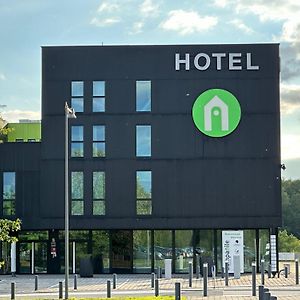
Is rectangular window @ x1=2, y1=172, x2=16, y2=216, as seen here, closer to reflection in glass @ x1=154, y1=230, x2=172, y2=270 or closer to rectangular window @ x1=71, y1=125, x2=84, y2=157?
rectangular window @ x1=71, y1=125, x2=84, y2=157

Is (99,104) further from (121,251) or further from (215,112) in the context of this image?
(121,251)

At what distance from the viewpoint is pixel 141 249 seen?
146 feet

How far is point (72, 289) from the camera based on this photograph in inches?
1334

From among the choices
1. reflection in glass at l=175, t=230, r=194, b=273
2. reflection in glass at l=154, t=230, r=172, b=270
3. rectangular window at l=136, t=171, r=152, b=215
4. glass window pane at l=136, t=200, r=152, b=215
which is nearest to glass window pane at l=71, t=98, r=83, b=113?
rectangular window at l=136, t=171, r=152, b=215

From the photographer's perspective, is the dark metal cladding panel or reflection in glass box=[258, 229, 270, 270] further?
reflection in glass box=[258, 229, 270, 270]

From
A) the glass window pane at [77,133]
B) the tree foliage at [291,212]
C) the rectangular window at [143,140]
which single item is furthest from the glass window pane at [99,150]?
the tree foliage at [291,212]

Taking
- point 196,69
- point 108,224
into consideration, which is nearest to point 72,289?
point 108,224

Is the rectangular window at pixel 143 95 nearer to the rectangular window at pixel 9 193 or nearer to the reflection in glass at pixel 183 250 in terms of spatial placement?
the reflection in glass at pixel 183 250

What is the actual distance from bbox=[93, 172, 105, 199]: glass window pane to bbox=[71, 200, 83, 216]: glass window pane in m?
0.88

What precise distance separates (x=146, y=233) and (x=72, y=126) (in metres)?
6.96

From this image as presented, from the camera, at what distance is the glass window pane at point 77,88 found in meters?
44.5

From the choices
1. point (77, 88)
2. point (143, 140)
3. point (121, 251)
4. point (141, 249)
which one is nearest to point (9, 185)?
point (77, 88)

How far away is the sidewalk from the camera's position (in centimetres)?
3031

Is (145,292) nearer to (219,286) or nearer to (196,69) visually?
(219,286)
